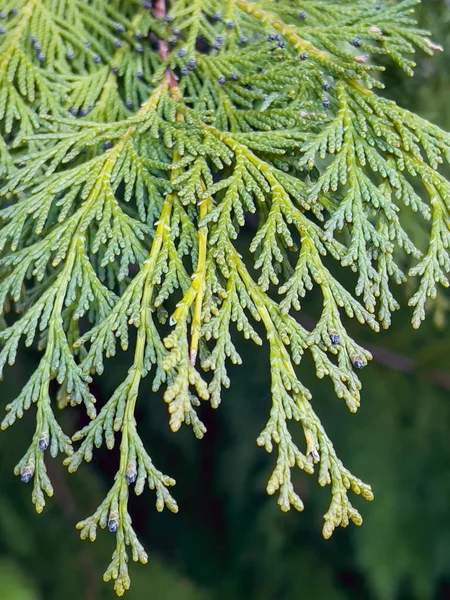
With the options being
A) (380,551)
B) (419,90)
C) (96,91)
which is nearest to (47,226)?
(96,91)

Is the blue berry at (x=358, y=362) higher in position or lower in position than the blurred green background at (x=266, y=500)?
higher

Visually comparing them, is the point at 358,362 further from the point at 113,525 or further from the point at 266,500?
the point at 266,500

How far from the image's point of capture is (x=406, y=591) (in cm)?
319

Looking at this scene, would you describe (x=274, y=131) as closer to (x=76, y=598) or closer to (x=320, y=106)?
(x=320, y=106)

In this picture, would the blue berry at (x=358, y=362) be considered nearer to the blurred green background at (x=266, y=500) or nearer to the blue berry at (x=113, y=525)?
the blue berry at (x=113, y=525)

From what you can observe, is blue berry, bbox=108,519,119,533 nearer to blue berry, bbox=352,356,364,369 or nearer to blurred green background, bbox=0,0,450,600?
blue berry, bbox=352,356,364,369

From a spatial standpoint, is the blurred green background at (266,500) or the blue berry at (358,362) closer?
the blue berry at (358,362)

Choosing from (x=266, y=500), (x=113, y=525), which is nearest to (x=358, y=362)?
(x=113, y=525)

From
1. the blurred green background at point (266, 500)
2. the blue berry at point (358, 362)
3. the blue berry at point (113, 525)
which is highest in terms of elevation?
the blue berry at point (358, 362)

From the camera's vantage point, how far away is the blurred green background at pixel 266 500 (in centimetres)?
268

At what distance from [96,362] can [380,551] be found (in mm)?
2013

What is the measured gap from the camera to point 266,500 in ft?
10.8

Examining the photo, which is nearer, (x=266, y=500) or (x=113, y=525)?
(x=113, y=525)

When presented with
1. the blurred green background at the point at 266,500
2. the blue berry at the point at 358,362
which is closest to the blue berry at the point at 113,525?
the blue berry at the point at 358,362
